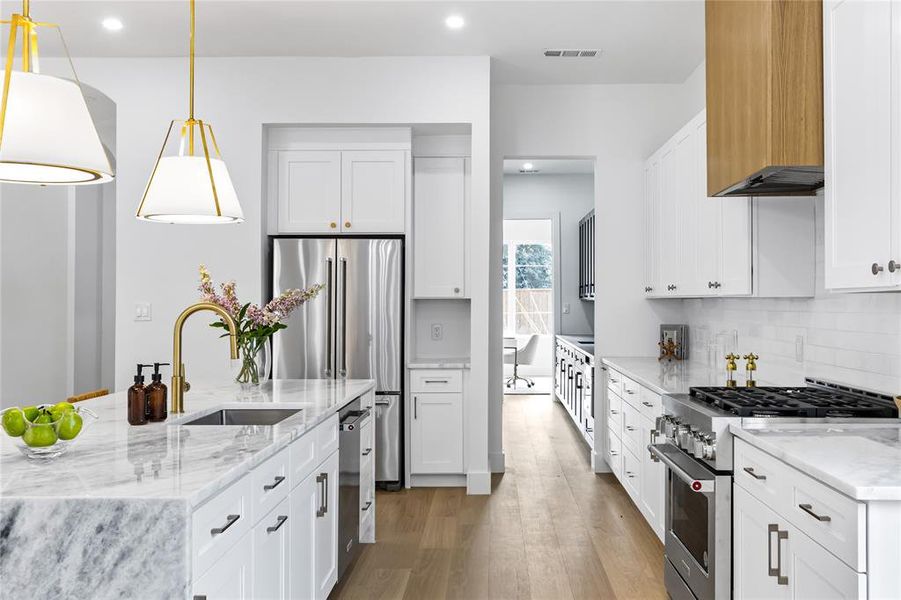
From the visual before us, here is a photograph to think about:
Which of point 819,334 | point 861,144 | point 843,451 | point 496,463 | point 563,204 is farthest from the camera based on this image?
point 563,204

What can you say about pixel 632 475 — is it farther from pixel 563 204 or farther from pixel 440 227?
pixel 563 204

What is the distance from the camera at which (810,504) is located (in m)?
1.79

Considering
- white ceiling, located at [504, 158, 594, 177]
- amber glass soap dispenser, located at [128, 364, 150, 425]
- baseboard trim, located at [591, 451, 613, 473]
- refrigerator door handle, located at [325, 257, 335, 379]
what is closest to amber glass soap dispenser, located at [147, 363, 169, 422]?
amber glass soap dispenser, located at [128, 364, 150, 425]

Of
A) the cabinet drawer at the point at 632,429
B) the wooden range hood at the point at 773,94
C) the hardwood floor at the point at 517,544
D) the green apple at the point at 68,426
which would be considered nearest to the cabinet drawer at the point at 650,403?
the cabinet drawer at the point at 632,429

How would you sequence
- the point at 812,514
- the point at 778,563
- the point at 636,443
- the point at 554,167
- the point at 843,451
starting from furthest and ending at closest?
the point at 554,167
the point at 636,443
the point at 778,563
the point at 843,451
the point at 812,514

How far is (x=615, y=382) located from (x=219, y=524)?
3470 millimetres

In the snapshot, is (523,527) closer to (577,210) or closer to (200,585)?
(200,585)

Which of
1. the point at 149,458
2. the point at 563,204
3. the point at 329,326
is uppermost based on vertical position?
the point at 563,204

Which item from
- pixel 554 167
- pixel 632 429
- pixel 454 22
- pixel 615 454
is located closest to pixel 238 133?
pixel 454 22

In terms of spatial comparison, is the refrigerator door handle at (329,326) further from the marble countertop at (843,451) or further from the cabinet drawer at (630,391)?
the marble countertop at (843,451)

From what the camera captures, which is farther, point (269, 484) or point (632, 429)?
point (632, 429)

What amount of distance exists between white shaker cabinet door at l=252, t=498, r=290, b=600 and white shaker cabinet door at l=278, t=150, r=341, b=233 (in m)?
2.92

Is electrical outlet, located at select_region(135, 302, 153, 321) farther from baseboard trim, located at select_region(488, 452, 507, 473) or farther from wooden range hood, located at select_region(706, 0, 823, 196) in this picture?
wooden range hood, located at select_region(706, 0, 823, 196)

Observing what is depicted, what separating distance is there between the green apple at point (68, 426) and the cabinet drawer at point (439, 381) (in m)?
3.16
